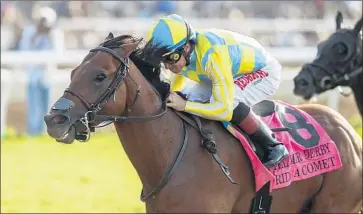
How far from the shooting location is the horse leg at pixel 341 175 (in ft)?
19.3

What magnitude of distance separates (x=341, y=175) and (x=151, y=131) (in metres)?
1.59

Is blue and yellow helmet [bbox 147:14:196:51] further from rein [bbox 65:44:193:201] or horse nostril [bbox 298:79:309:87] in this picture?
horse nostril [bbox 298:79:309:87]

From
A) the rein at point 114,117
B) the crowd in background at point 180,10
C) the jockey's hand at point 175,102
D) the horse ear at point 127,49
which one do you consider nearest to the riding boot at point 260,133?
the jockey's hand at point 175,102

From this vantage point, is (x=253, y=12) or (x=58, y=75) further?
(x=253, y=12)

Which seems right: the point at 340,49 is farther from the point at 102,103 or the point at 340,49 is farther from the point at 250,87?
the point at 102,103

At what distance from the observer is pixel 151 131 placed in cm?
495

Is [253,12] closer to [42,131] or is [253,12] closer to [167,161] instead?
[42,131]

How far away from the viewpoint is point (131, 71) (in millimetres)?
4777

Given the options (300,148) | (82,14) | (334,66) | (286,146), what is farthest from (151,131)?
(82,14)

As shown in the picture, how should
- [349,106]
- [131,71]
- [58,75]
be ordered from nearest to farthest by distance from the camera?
[131,71] → [58,75] → [349,106]

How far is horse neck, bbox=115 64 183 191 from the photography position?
4.85 meters

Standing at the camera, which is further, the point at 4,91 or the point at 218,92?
the point at 4,91

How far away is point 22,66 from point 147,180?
7.94 metres

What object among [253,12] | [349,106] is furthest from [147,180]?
[253,12]
